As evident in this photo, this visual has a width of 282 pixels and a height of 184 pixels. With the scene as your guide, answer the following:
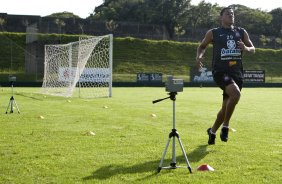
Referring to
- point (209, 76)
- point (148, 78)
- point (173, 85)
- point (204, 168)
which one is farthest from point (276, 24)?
point (204, 168)

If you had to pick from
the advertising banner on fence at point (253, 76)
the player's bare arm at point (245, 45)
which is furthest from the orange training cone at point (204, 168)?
the advertising banner on fence at point (253, 76)

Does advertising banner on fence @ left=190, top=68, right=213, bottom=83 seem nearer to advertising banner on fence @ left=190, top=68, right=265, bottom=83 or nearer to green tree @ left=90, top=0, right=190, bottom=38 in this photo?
advertising banner on fence @ left=190, top=68, right=265, bottom=83

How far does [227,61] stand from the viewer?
25.4 feet

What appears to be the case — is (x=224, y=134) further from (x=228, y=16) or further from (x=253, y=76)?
(x=253, y=76)

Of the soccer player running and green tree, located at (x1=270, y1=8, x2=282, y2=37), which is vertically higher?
green tree, located at (x1=270, y1=8, x2=282, y2=37)

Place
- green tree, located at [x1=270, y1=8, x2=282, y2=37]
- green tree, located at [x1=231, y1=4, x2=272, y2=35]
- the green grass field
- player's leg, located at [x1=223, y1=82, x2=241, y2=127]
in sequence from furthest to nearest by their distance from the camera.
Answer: green tree, located at [x1=270, y1=8, x2=282, y2=37] → green tree, located at [x1=231, y1=4, x2=272, y2=35] → player's leg, located at [x1=223, y1=82, x2=241, y2=127] → the green grass field

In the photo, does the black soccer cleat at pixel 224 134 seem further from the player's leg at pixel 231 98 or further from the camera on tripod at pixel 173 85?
the camera on tripod at pixel 173 85

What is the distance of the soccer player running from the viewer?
7.65 metres

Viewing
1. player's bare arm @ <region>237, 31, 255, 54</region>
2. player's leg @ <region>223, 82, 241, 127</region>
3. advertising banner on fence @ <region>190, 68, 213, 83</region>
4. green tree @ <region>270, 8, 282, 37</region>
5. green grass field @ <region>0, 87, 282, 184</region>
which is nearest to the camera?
green grass field @ <region>0, 87, 282, 184</region>

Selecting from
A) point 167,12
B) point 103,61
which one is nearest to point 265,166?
point 103,61

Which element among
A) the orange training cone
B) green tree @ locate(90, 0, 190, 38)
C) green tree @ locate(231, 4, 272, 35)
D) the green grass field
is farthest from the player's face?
green tree @ locate(231, 4, 272, 35)

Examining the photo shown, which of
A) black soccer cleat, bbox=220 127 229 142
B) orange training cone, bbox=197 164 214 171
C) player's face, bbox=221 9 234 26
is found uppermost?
player's face, bbox=221 9 234 26

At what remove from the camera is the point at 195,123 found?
1169 centimetres

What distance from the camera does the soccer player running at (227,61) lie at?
765 centimetres
